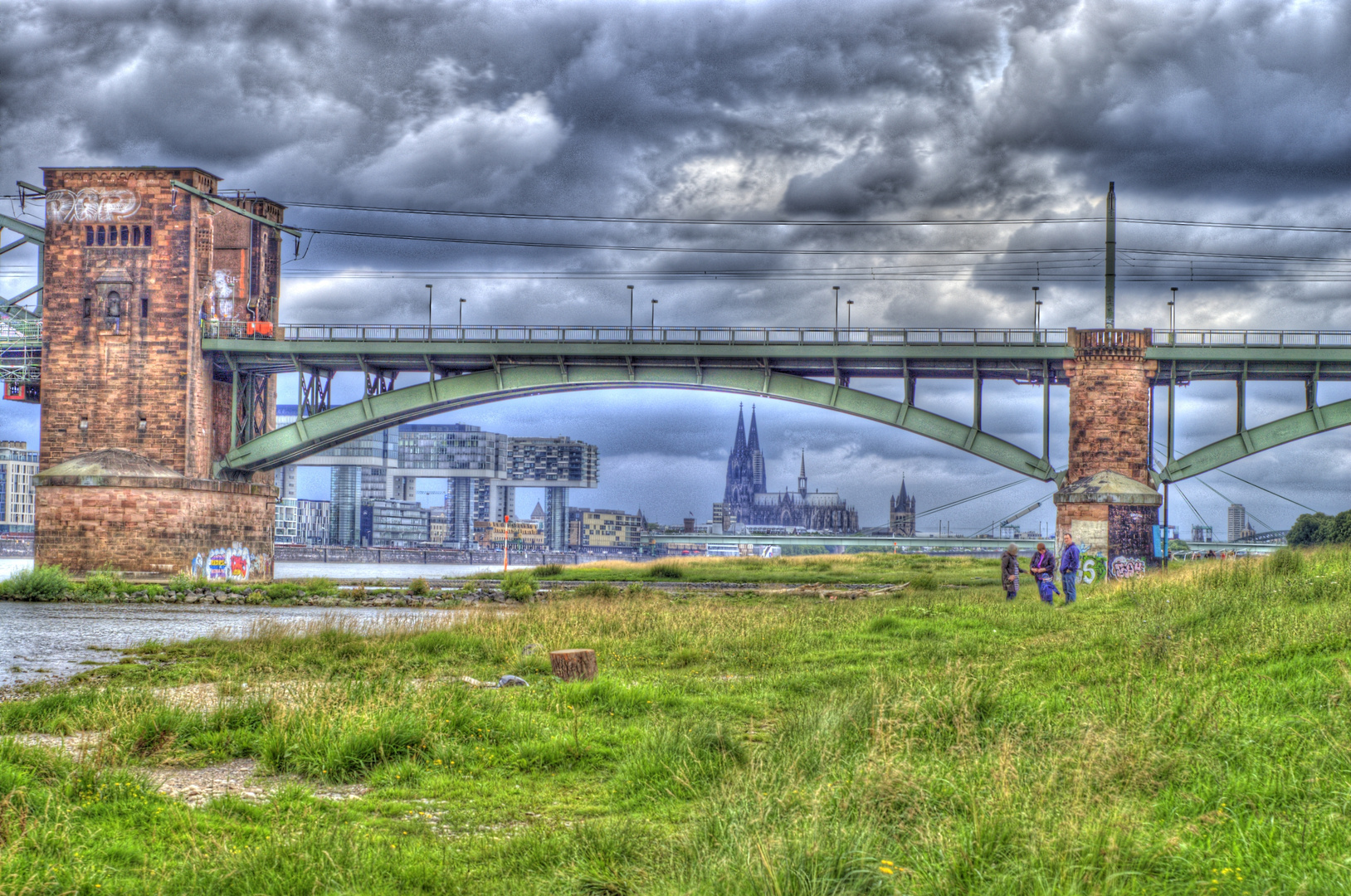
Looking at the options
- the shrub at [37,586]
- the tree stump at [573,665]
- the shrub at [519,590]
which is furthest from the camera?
the shrub at [519,590]

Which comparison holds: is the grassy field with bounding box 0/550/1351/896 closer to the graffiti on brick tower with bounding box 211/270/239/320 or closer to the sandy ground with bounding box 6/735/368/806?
the sandy ground with bounding box 6/735/368/806

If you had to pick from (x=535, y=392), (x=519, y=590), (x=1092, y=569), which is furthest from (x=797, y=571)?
(x=519, y=590)

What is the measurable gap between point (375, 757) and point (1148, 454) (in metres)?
43.6

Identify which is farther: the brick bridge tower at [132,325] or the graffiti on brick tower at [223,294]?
the graffiti on brick tower at [223,294]

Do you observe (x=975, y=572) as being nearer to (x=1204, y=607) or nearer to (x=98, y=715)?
(x=1204, y=607)

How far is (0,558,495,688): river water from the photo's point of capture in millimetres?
21031

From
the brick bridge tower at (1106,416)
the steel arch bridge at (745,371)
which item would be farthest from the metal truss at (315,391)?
the brick bridge tower at (1106,416)

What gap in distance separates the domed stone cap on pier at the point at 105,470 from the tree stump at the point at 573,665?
3982 cm

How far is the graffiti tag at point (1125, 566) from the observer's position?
43062 mm

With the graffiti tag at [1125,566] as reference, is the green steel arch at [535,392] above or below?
above

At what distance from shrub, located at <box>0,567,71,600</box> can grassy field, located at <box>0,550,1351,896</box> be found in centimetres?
2971

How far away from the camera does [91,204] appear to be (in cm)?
5116

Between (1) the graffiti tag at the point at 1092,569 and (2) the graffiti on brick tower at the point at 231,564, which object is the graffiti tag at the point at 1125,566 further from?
(2) the graffiti on brick tower at the point at 231,564

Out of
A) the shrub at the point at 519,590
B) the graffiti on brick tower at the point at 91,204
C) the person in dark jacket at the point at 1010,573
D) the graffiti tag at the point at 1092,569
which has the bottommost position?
the shrub at the point at 519,590
